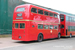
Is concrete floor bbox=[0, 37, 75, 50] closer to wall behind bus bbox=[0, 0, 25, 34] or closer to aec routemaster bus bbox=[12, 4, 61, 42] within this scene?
aec routemaster bus bbox=[12, 4, 61, 42]

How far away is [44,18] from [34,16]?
2.20m

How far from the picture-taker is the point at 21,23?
41.3 ft

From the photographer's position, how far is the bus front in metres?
12.4

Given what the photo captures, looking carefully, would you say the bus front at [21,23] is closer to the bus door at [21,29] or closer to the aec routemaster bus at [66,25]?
the bus door at [21,29]

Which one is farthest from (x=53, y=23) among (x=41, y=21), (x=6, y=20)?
(x=6, y=20)

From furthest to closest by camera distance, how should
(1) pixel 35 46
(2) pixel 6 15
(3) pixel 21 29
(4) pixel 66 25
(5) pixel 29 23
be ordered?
(4) pixel 66 25, (2) pixel 6 15, (3) pixel 21 29, (5) pixel 29 23, (1) pixel 35 46

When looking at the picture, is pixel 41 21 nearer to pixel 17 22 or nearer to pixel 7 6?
pixel 17 22

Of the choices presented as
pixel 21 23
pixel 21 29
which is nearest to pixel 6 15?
pixel 21 23

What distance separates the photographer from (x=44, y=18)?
49.1ft

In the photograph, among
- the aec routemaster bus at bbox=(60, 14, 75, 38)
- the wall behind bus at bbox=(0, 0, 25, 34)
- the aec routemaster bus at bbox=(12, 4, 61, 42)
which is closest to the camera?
the aec routemaster bus at bbox=(12, 4, 61, 42)

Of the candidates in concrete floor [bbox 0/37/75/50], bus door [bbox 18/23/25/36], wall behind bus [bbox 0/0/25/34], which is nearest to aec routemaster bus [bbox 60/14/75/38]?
concrete floor [bbox 0/37/75/50]

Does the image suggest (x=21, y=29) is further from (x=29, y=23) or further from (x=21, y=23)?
(x=29, y=23)

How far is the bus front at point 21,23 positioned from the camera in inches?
486

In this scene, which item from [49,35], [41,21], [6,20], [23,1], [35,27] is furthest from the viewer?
[23,1]
